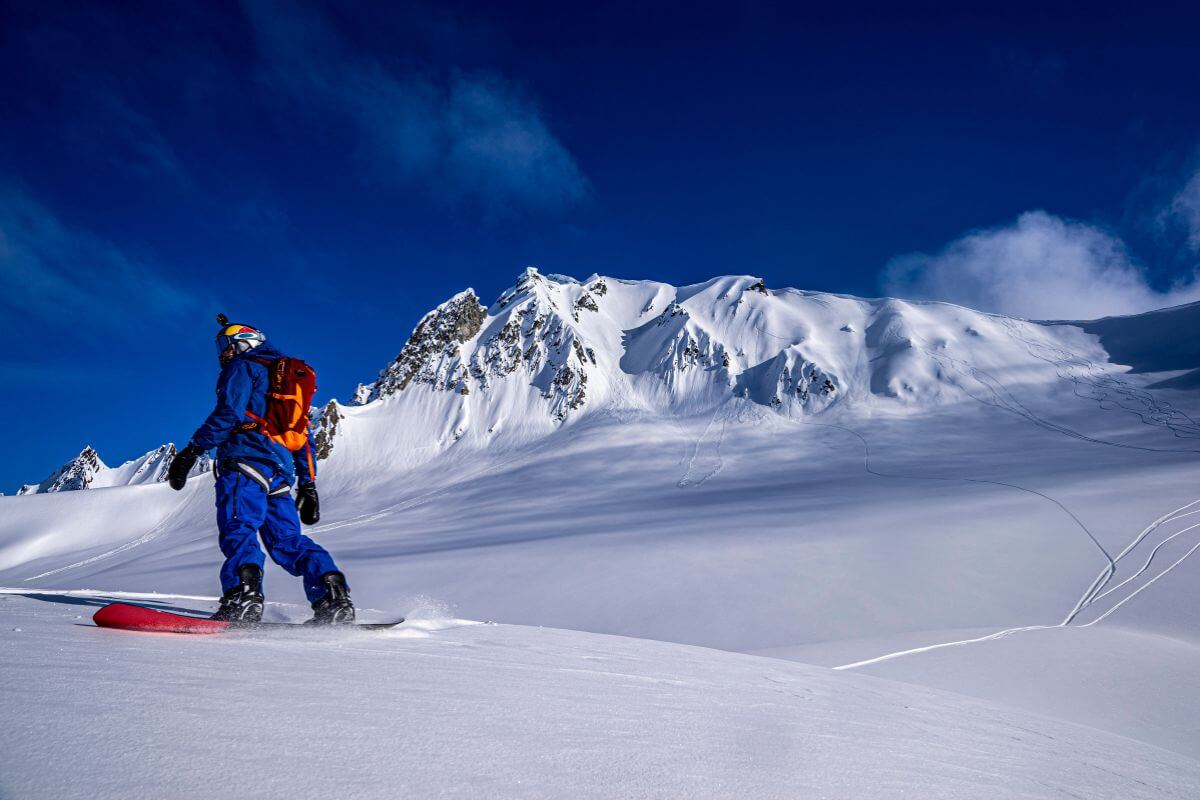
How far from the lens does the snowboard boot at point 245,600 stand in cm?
297

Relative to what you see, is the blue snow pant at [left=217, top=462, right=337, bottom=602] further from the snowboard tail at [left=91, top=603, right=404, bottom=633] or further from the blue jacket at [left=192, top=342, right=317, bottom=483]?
the snowboard tail at [left=91, top=603, right=404, bottom=633]

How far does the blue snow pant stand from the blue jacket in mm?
82

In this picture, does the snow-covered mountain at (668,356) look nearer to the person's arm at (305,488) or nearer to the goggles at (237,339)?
the person's arm at (305,488)

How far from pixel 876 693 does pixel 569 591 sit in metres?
5.30

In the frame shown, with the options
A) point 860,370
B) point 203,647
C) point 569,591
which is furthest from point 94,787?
point 860,370

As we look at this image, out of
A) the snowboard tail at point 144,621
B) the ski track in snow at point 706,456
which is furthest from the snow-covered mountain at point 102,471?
the snowboard tail at point 144,621

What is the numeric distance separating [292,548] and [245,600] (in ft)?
1.42

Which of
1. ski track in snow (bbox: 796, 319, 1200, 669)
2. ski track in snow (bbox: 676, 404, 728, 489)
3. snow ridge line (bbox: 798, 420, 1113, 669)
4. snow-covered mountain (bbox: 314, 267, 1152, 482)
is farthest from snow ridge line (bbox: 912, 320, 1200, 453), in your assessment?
ski track in snow (bbox: 676, 404, 728, 489)

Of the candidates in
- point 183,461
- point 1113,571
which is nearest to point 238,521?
point 183,461

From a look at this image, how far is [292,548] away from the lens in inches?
137

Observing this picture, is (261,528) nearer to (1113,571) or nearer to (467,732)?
(467,732)

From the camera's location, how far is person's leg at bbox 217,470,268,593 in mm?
3195

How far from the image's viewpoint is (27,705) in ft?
3.45

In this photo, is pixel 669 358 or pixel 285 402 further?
pixel 669 358
